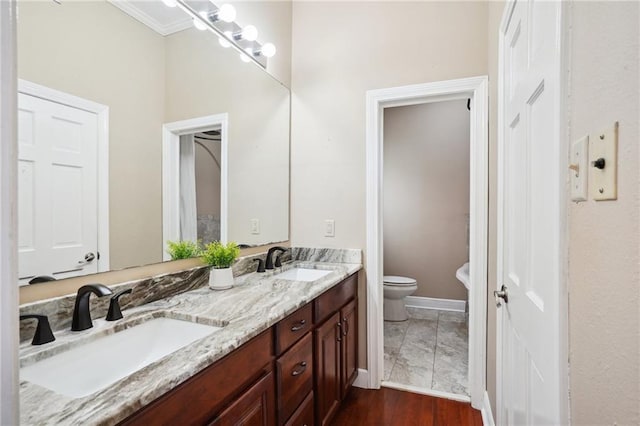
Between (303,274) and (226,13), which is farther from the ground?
(226,13)

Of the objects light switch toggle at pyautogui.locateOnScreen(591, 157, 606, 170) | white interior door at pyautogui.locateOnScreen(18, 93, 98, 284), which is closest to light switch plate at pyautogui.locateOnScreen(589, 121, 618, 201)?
light switch toggle at pyautogui.locateOnScreen(591, 157, 606, 170)

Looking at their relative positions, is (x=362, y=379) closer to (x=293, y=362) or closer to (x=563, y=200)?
(x=293, y=362)

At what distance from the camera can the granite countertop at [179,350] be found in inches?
23.3

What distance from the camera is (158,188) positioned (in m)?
1.38

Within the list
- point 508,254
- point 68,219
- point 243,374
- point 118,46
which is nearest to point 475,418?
point 508,254

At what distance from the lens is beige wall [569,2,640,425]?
434 millimetres

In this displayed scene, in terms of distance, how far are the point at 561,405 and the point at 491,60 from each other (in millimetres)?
1809

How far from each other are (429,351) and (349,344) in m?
1.06

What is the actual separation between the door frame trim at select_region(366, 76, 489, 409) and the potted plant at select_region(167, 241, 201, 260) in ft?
3.75

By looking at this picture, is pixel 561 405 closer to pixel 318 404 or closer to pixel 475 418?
pixel 318 404

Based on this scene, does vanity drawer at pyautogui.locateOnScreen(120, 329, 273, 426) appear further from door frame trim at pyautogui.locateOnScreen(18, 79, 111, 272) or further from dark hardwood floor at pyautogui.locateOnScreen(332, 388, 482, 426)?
dark hardwood floor at pyautogui.locateOnScreen(332, 388, 482, 426)

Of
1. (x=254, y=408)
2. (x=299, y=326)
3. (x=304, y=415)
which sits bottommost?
(x=304, y=415)

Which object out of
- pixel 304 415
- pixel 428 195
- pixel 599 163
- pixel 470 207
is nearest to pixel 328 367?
pixel 304 415

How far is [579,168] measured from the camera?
22.9 inches
